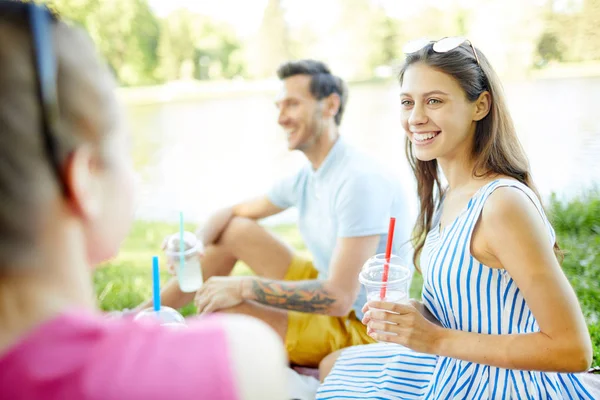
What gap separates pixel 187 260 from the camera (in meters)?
2.48

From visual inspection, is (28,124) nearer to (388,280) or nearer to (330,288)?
(388,280)

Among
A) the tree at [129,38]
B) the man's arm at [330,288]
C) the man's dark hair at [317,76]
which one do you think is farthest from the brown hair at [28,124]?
the tree at [129,38]

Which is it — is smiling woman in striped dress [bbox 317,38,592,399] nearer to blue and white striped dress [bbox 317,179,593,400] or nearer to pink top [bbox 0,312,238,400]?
blue and white striped dress [bbox 317,179,593,400]

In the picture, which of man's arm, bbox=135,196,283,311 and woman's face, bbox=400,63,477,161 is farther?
man's arm, bbox=135,196,283,311

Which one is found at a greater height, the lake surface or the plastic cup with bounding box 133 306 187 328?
the lake surface

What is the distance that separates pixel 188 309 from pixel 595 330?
2.06 metres

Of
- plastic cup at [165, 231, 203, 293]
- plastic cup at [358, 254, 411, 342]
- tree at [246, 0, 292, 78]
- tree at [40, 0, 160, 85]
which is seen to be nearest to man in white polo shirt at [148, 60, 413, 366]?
plastic cup at [165, 231, 203, 293]

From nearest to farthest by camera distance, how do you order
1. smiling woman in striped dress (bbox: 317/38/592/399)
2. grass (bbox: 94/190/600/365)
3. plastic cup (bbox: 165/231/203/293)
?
smiling woman in striped dress (bbox: 317/38/592/399)
plastic cup (bbox: 165/231/203/293)
grass (bbox: 94/190/600/365)

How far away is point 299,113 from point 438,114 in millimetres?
1143

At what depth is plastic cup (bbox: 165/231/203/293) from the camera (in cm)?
244

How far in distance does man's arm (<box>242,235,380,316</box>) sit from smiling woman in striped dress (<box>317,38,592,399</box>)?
1.31 ft

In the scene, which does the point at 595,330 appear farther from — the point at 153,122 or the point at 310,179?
the point at 153,122

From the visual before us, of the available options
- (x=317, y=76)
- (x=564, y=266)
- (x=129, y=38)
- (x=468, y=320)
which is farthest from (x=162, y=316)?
(x=129, y=38)

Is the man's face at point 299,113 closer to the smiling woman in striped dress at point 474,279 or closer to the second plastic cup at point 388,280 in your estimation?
the smiling woman in striped dress at point 474,279
